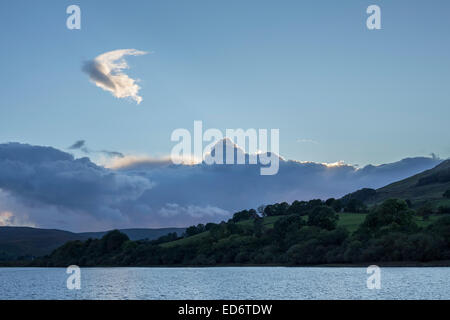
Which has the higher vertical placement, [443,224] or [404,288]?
[443,224]
